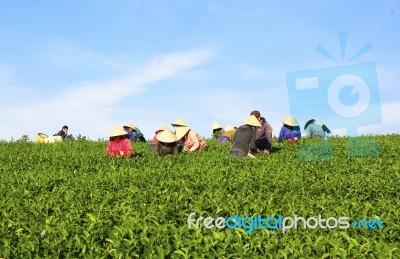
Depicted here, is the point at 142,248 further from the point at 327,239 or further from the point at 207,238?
the point at 327,239

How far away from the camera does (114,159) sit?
47.5 feet

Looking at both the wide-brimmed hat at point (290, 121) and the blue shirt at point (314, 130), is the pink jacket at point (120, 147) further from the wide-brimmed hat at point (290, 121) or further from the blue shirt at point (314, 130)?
the blue shirt at point (314, 130)

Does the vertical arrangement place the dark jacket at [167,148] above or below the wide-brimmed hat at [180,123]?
below

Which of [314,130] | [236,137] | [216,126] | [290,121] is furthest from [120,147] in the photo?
[216,126]

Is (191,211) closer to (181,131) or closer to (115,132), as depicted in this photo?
(115,132)

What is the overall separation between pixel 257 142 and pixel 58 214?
12363 millimetres

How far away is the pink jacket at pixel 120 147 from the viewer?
606 inches

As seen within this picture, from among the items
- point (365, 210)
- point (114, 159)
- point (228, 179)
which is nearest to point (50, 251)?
point (365, 210)

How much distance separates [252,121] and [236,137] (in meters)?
0.71

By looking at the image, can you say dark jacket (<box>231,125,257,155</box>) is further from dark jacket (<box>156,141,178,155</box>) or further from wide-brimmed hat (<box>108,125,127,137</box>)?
wide-brimmed hat (<box>108,125,127,137</box>)

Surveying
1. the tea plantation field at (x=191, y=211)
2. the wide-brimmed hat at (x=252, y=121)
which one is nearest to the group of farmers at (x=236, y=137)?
the wide-brimmed hat at (x=252, y=121)

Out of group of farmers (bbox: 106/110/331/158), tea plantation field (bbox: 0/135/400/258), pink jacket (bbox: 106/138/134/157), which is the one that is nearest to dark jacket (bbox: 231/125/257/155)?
group of farmers (bbox: 106/110/331/158)

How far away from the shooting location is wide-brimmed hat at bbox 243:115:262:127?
16.4 metres

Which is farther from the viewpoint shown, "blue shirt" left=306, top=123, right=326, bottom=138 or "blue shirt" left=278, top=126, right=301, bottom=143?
"blue shirt" left=306, top=123, right=326, bottom=138
